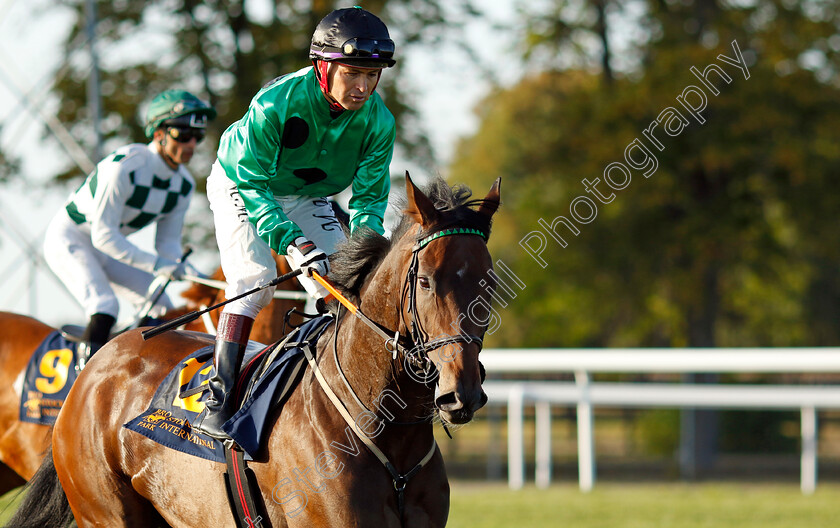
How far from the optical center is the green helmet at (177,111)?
5.21 m

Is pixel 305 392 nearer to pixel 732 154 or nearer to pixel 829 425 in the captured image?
pixel 732 154

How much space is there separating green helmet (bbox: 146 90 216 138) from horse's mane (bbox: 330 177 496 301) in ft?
7.98

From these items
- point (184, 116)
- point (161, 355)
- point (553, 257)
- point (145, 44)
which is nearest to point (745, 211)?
point (553, 257)

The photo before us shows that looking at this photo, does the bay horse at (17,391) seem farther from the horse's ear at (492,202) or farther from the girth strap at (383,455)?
the horse's ear at (492,202)

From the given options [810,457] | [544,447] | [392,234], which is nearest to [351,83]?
[392,234]

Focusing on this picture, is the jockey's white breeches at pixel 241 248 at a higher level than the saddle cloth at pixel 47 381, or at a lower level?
higher

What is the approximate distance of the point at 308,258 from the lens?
3.10 m

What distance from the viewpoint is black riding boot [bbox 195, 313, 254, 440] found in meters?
3.14

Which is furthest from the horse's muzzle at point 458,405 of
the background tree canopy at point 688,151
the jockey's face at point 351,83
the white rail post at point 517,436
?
the background tree canopy at point 688,151

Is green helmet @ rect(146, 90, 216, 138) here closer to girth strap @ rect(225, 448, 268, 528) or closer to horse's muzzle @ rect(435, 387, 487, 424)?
girth strap @ rect(225, 448, 268, 528)

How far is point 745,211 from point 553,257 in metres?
3.10

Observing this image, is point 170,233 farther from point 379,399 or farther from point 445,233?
point 445,233

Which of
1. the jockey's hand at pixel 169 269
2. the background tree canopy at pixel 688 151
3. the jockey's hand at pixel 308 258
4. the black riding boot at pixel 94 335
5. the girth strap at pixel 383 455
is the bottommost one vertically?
the girth strap at pixel 383 455

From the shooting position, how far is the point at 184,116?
523 cm
